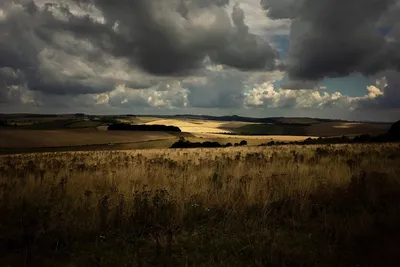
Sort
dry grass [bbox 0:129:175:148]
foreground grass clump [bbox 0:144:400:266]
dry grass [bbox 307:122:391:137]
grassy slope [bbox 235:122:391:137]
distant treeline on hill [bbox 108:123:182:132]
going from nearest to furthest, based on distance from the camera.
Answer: foreground grass clump [bbox 0:144:400:266]
dry grass [bbox 0:129:175:148]
dry grass [bbox 307:122:391:137]
grassy slope [bbox 235:122:391:137]
distant treeline on hill [bbox 108:123:182:132]

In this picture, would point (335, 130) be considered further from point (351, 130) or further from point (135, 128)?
point (135, 128)

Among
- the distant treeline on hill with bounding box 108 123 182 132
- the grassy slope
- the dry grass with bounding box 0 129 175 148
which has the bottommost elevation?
the dry grass with bounding box 0 129 175 148

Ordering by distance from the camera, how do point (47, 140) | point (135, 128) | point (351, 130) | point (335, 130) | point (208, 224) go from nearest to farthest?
point (208, 224)
point (47, 140)
point (351, 130)
point (135, 128)
point (335, 130)

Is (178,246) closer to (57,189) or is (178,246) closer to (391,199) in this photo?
(57,189)

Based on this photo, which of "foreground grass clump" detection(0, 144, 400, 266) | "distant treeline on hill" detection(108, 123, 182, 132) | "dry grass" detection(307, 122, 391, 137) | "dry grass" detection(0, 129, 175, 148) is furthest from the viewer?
"distant treeline on hill" detection(108, 123, 182, 132)

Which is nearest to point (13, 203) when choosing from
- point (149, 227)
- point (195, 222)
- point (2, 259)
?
point (2, 259)

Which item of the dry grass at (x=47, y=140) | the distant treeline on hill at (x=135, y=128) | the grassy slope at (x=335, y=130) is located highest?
the grassy slope at (x=335, y=130)

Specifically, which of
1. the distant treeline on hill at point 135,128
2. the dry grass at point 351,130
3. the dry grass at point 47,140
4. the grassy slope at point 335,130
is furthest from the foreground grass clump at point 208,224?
the distant treeline on hill at point 135,128

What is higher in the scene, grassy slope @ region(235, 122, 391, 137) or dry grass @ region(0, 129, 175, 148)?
grassy slope @ region(235, 122, 391, 137)

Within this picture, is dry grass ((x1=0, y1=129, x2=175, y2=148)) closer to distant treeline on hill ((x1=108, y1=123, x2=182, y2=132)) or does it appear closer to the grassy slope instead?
distant treeline on hill ((x1=108, y1=123, x2=182, y2=132))

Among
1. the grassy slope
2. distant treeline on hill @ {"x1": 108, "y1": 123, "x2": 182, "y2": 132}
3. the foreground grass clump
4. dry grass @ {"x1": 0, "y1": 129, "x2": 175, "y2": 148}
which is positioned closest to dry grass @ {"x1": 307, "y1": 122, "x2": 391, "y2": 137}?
the grassy slope

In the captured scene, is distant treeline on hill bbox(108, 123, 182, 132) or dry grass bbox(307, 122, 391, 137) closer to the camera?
dry grass bbox(307, 122, 391, 137)

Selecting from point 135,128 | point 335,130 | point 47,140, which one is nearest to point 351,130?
point 335,130

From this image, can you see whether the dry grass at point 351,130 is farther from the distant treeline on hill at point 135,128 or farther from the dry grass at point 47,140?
the dry grass at point 47,140
